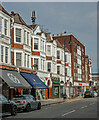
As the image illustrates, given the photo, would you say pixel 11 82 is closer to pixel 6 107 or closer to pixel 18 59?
pixel 18 59

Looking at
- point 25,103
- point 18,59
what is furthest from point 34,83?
point 25,103

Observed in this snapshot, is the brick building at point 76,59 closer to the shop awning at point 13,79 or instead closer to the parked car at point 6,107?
the shop awning at point 13,79

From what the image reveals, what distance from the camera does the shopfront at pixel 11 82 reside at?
25844 millimetres

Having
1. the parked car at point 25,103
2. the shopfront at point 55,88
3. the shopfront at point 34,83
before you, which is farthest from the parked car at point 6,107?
the shopfront at point 55,88

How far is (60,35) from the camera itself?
65875 mm

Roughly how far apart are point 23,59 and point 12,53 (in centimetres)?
210

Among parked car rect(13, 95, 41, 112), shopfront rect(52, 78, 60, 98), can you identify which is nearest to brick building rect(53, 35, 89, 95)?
shopfront rect(52, 78, 60, 98)

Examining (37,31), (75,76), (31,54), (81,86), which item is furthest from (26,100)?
(81,86)

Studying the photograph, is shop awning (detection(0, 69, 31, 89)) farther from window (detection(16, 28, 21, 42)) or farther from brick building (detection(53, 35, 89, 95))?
brick building (detection(53, 35, 89, 95))

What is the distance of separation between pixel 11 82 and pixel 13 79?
141 cm

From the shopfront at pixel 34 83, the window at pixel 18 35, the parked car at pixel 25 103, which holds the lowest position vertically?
the parked car at pixel 25 103

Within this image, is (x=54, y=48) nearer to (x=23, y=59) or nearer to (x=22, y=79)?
(x=23, y=59)

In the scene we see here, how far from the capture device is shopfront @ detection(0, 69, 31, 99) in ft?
84.8

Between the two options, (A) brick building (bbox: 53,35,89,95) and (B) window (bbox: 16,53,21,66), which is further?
(A) brick building (bbox: 53,35,89,95)
